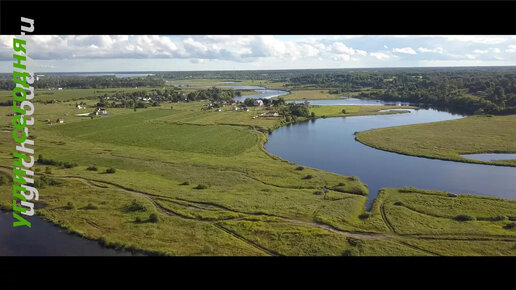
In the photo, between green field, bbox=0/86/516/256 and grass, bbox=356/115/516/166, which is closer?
green field, bbox=0/86/516/256

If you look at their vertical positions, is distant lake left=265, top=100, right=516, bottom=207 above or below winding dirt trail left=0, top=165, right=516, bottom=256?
above


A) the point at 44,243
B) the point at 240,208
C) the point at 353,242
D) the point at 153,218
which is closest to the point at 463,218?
the point at 353,242

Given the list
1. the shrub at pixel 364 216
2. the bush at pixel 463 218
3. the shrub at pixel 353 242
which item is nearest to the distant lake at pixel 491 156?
the bush at pixel 463 218

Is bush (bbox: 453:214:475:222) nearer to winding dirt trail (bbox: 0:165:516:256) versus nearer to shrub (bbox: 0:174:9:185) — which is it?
winding dirt trail (bbox: 0:165:516:256)

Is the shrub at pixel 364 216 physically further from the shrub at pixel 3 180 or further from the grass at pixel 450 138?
the shrub at pixel 3 180

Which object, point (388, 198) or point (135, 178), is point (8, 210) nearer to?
point (135, 178)

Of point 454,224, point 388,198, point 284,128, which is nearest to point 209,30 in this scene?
point 454,224

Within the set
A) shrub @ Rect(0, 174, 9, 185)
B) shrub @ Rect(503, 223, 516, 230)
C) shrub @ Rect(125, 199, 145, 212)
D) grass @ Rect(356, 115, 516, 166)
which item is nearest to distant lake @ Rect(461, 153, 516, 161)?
grass @ Rect(356, 115, 516, 166)
